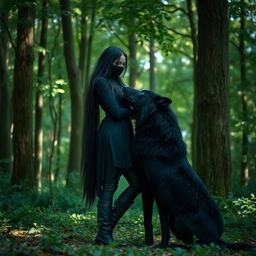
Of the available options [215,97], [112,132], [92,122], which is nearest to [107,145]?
[112,132]

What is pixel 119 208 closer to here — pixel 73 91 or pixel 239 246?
pixel 239 246

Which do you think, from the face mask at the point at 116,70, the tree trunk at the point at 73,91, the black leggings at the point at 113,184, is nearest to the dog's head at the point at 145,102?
the face mask at the point at 116,70

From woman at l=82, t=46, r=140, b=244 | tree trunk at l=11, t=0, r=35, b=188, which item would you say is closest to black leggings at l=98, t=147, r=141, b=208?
woman at l=82, t=46, r=140, b=244

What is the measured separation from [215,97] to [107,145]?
2933mm

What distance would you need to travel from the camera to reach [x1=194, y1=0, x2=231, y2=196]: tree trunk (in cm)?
719

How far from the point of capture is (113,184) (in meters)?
5.17

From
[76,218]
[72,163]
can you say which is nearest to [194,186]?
[76,218]

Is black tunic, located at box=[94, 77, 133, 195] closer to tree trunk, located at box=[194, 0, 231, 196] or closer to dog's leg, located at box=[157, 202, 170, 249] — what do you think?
dog's leg, located at box=[157, 202, 170, 249]

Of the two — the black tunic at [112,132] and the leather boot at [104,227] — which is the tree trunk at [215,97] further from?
the leather boot at [104,227]

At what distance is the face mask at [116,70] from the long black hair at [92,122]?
62mm

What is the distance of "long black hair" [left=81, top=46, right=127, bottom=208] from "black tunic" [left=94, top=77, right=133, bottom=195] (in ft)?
0.49

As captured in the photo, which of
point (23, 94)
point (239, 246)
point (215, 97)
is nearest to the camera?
point (239, 246)

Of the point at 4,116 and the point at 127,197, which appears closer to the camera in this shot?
the point at 127,197

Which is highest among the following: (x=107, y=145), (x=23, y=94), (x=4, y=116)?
(x=23, y=94)
